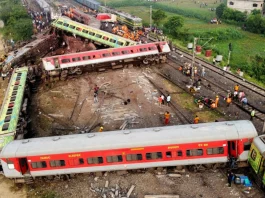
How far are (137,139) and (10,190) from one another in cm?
861

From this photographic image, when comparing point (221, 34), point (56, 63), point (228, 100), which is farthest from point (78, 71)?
point (221, 34)

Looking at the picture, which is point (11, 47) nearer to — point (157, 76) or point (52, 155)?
point (157, 76)

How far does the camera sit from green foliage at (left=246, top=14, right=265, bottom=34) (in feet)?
190

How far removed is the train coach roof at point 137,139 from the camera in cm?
1844

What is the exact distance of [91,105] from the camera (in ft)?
96.9

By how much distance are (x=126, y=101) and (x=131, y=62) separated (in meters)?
9.71

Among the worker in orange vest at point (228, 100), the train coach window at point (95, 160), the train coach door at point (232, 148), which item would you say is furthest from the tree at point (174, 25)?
the train coach window at point (95, 160)

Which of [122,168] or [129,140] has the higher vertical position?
[129,140]

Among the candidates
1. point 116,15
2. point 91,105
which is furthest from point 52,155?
point 116,15

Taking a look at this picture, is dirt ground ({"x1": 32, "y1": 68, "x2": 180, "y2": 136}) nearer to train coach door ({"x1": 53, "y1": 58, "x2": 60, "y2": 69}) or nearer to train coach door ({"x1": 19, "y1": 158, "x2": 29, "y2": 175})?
train coach door ({"x1": 53, "y1": 58, "x2": 60, "y2": 69})

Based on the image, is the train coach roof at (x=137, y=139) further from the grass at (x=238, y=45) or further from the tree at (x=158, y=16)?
the tree at (x=158, y=16)

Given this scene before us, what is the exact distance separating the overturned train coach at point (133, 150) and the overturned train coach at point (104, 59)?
17868 mm

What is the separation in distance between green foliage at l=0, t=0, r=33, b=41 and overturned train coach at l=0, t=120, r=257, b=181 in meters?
38.2

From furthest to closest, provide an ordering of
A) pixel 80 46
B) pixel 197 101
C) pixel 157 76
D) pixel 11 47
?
1. pixel 11 47
2. pixel 80 46
3. pixel 157 76
4. pixel 197 101
